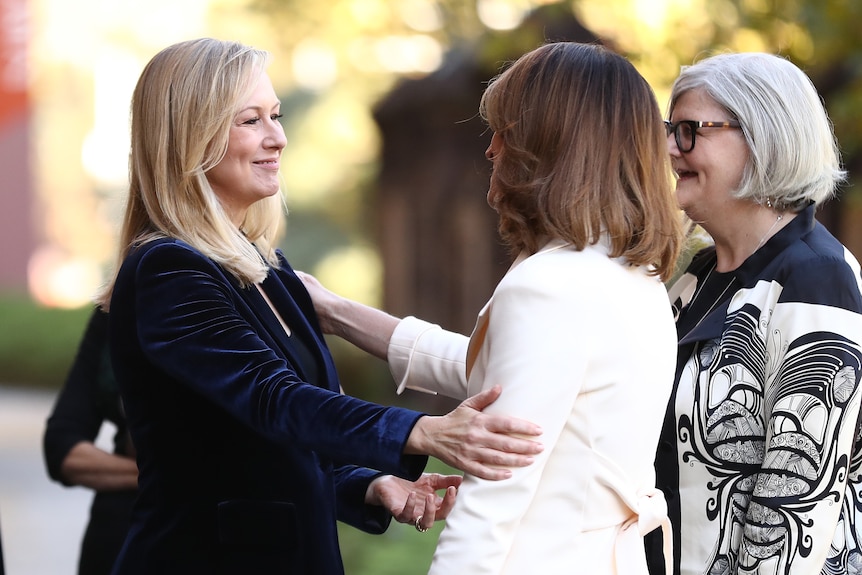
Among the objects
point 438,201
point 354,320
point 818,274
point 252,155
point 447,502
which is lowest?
point 447,502

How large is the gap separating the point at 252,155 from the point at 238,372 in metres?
0.62

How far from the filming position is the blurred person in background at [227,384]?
2287 mm

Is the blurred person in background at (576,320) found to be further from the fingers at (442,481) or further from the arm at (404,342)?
the arm at (404,342)

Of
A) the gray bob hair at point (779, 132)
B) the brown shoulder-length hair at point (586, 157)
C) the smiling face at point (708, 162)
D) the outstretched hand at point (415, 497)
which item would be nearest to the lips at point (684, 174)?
the smiling face at point (708, 162)

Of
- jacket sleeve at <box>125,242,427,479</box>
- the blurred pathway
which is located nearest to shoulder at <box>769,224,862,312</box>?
jacket sleeve at <box>125,242,427,479</box>

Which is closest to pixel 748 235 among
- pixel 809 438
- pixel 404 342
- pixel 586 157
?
pixel 809 438

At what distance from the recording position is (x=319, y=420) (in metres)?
2.29

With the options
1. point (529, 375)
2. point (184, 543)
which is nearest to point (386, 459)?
Result: point (529, 375)

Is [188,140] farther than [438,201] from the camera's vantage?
No

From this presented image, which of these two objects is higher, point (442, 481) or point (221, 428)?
point (221, 428)

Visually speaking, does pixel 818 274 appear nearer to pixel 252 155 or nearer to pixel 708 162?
pixel 708 162

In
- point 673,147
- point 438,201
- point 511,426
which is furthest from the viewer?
point 438,201

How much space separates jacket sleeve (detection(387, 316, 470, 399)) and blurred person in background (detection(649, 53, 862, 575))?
0.57 metres

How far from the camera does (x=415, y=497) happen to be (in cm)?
280
